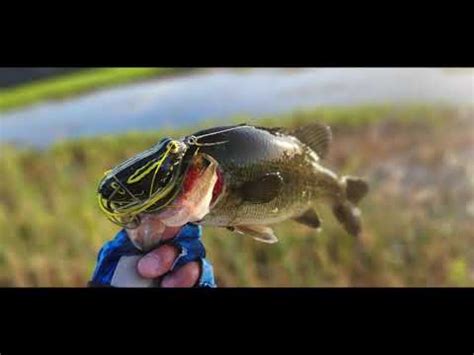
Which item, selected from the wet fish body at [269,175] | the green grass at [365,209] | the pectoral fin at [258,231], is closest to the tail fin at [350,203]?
the wet fish body at [269,175]

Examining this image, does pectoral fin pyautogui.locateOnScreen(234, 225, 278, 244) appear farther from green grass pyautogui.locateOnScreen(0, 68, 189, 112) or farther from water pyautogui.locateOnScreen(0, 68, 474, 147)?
green grass pyautogui.locateOnScreen(0, 68, 189, 112)

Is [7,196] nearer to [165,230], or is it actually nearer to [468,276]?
[165,230]

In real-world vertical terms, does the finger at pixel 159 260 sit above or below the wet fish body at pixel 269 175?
below

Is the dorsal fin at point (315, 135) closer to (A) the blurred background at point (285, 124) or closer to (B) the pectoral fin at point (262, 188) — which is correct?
(B) the pectoral fin at point (262, 188)
